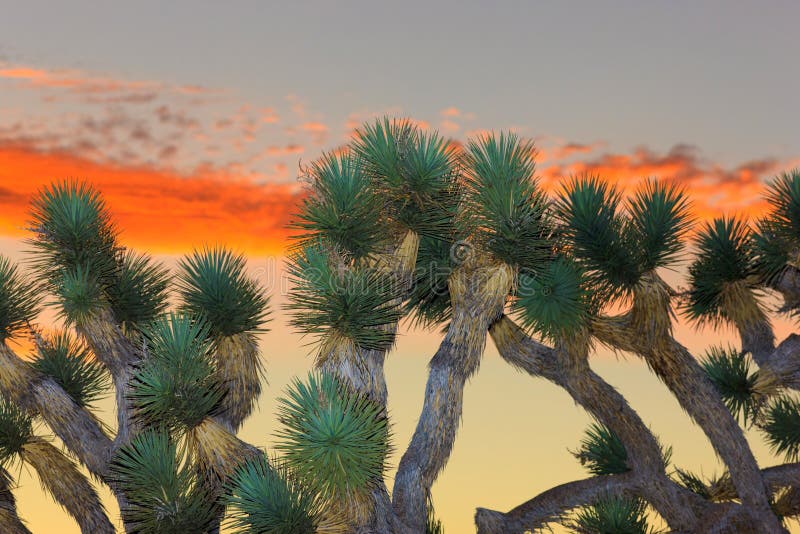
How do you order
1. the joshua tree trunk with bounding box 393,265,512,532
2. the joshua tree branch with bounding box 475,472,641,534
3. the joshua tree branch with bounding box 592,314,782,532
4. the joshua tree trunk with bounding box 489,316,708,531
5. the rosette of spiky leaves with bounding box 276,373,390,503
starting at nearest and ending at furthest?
the rosette of spiky leaves with bounding box 276,373,390,503 < the joshua tree trunk with bounding box 393,265,512,532 < the joshua tree branch with bounding box 592,314,782,532 < the joshua tree trunk with bounding box 489,316,708,531 < the joshua tree branch with bounding box 475,472,641,534

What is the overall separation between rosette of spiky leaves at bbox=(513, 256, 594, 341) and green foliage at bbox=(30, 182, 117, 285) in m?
4.48

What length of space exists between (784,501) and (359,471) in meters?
7.81

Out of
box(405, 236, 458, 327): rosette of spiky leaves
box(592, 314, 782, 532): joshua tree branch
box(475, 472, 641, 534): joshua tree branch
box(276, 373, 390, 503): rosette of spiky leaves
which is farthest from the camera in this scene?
box(475, 472, 641, 534): joshua tree branch

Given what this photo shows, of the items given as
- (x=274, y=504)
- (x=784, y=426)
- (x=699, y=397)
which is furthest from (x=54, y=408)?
(x=784, y=426)

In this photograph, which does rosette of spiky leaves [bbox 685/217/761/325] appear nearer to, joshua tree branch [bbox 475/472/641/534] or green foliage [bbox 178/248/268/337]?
joshua tree branch [bbox 475/472/641/534]

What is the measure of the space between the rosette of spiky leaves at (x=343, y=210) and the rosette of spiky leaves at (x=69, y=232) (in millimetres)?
2637

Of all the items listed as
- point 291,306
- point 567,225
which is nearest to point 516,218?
point 567,225

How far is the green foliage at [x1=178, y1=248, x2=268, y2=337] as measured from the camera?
9.31 meters

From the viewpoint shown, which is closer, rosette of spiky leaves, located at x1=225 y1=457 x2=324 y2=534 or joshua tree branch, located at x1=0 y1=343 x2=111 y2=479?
rosette of spiky leaves, located at x1=225 y1=457 x2=324 y2=534

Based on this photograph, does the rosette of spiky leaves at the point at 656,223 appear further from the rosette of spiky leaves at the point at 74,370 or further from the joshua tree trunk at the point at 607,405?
the rosette of spiky leaves at the point at 74,370

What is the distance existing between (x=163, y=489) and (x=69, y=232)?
3173mm

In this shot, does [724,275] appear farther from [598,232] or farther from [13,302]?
[13,302]

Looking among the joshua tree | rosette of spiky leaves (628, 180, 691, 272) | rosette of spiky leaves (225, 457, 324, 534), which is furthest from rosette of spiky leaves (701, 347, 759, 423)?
rosette of spiky leaves (225, 457, 324, 534)

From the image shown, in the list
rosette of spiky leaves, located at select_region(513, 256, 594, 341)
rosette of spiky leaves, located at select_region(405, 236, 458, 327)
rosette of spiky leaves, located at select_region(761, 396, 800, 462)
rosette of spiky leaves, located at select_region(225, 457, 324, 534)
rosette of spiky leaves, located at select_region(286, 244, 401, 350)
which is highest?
rosette of spiky leaves, located at select_region(761, 396, 800, 462)
